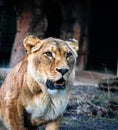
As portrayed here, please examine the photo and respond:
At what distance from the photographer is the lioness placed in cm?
459

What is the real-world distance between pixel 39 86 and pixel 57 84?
0.28 meters

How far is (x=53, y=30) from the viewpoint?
A: 13.5 metres

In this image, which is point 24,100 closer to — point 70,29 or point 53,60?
point 53,60

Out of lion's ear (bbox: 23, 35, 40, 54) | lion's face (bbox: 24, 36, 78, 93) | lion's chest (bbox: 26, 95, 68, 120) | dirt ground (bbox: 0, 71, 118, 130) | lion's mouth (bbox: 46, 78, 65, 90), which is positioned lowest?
dirt ground (bbox: 0, 71, 118, 130)

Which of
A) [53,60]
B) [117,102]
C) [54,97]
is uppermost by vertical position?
[53,60]

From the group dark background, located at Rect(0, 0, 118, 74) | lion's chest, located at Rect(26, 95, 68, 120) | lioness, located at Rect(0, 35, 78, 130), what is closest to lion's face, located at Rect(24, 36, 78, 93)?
lioness, located at Rect(0, 35, 78, 130)

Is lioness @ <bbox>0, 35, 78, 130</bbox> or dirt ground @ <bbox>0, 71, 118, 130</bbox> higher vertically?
lioness @ <bbox>0, 35, 78, 130</bbox>

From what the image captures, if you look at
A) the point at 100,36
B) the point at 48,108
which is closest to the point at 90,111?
the point at 48,108

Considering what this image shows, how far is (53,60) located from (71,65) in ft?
0.61

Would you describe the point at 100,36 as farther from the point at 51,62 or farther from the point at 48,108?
the point at 51,62

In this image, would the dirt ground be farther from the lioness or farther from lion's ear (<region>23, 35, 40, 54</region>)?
lion's ear (<region>23, 35, 40, 54</region>)

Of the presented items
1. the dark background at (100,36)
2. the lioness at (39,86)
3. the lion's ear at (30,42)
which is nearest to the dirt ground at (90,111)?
the lioness at (39,86)

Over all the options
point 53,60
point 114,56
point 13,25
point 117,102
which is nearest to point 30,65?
point 53,60

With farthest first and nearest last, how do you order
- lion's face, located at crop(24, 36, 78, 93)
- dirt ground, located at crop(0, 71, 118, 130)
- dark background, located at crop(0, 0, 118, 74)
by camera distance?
dark background, located at crop(0, 0, 118, 74), dirt ground, located at crop(0, 71, 118, 130), lion's face, located at crop(24, 36, 78, 93)
